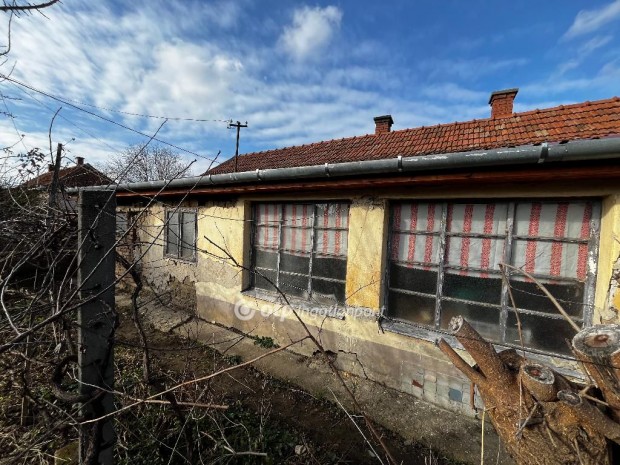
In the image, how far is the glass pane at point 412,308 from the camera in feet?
12.8

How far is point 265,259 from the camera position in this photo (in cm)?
548

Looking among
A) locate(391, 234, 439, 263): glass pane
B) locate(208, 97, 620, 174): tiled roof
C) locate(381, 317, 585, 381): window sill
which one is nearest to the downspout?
locate(391, 234, 439, 263): glass pane

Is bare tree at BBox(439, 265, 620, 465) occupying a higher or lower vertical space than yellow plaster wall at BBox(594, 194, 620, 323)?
lower

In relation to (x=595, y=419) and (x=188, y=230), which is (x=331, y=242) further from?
(x=595, y=419)

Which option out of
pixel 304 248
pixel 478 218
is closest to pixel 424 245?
pixel 478 218

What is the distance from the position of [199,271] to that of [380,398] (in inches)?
166

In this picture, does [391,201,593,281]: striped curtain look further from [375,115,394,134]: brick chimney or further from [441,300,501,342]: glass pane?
[375,115,394,134]: brick chimney

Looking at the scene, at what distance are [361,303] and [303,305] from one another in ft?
3.50

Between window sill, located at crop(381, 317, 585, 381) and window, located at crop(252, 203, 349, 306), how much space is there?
2.89 ft

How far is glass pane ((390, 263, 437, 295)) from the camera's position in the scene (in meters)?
3.88

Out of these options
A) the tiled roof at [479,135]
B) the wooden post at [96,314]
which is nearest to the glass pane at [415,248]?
the tiled roof at [479,135]

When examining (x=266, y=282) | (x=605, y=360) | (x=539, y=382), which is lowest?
(x=266, y=282)

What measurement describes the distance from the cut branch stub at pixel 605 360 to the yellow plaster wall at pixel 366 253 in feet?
9.07

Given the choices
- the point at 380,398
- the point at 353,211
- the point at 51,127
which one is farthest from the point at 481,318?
the point at 51,127
